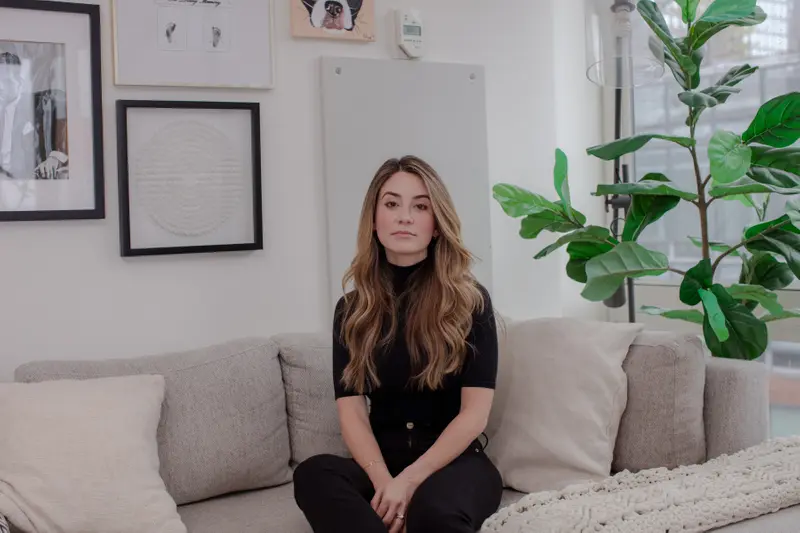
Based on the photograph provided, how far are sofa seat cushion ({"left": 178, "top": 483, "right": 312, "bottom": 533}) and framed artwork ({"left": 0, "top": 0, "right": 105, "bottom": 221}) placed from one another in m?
0.88

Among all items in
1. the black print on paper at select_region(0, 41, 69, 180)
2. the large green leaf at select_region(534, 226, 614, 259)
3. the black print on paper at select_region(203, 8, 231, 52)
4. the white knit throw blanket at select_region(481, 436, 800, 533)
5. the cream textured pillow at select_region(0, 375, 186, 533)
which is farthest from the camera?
the black print on paper at select_region(203, 8, 231, 52)

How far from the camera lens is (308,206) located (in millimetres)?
2814

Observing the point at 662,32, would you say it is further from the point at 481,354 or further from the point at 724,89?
the point at 481,354

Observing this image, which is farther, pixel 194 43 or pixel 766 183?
pixel 194 43

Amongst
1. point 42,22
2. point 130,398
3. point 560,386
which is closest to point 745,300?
point 560,386

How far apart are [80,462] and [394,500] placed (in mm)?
697

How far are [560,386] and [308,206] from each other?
102 centimetres

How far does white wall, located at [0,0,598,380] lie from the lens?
247cm

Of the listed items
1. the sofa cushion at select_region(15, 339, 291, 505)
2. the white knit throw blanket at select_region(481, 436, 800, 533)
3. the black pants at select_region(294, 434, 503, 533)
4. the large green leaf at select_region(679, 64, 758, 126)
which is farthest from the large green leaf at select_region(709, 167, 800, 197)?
the sofa cushion at select_region(15, 339, 291, 505)

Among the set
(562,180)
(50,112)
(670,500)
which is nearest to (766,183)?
(562,180)

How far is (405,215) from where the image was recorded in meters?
2.19

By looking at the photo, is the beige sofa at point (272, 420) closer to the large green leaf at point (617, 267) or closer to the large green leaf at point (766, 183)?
the large green leaf at point (617, 267)

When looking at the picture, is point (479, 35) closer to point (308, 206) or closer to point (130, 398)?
point (308, 206)

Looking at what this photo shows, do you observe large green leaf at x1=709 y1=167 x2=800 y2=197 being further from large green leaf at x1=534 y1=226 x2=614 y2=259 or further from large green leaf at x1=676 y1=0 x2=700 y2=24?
large green leaf at x1=676 y1=0 x2=700 y2=24
